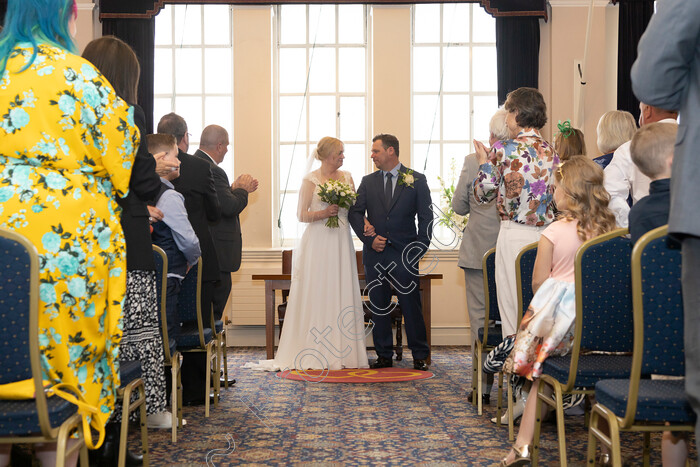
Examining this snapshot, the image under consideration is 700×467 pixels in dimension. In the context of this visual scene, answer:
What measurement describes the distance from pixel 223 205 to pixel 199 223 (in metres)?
0.89

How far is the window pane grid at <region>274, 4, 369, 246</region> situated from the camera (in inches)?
331

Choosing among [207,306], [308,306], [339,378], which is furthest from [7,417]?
[308,306]

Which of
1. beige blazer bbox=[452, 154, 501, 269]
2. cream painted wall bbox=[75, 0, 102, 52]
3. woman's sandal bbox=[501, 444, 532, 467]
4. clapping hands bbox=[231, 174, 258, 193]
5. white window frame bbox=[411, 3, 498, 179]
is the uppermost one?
cream painted wall bbox=[75, 0, 102, 52]

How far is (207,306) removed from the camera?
4.89m

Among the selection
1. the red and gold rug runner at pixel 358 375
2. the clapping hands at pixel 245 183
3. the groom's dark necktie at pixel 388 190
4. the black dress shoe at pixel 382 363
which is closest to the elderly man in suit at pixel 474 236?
the red and gold rug runner at pixel 358 375

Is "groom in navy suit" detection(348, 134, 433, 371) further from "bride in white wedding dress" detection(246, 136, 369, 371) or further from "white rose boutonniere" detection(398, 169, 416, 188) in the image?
"bride in white wedding dress" detection(246, 136, 369, 371)

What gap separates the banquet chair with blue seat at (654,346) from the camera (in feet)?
7.01

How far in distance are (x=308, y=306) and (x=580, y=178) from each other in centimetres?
371

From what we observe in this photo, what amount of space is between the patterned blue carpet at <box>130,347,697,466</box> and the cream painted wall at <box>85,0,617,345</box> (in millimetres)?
2377

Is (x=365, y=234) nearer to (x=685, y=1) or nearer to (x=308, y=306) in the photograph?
(x=308, y=306)

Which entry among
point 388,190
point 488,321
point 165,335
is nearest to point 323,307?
point 388,190

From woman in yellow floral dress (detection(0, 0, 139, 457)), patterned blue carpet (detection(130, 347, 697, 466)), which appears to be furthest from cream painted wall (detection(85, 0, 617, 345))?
woman in yellow floral dress (detection(0, 0, 139, 457))

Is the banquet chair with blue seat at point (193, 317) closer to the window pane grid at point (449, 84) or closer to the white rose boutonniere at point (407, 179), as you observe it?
the white rose boutonniere at point (407, 179)

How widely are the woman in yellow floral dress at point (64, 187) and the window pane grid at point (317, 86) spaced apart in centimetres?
590
